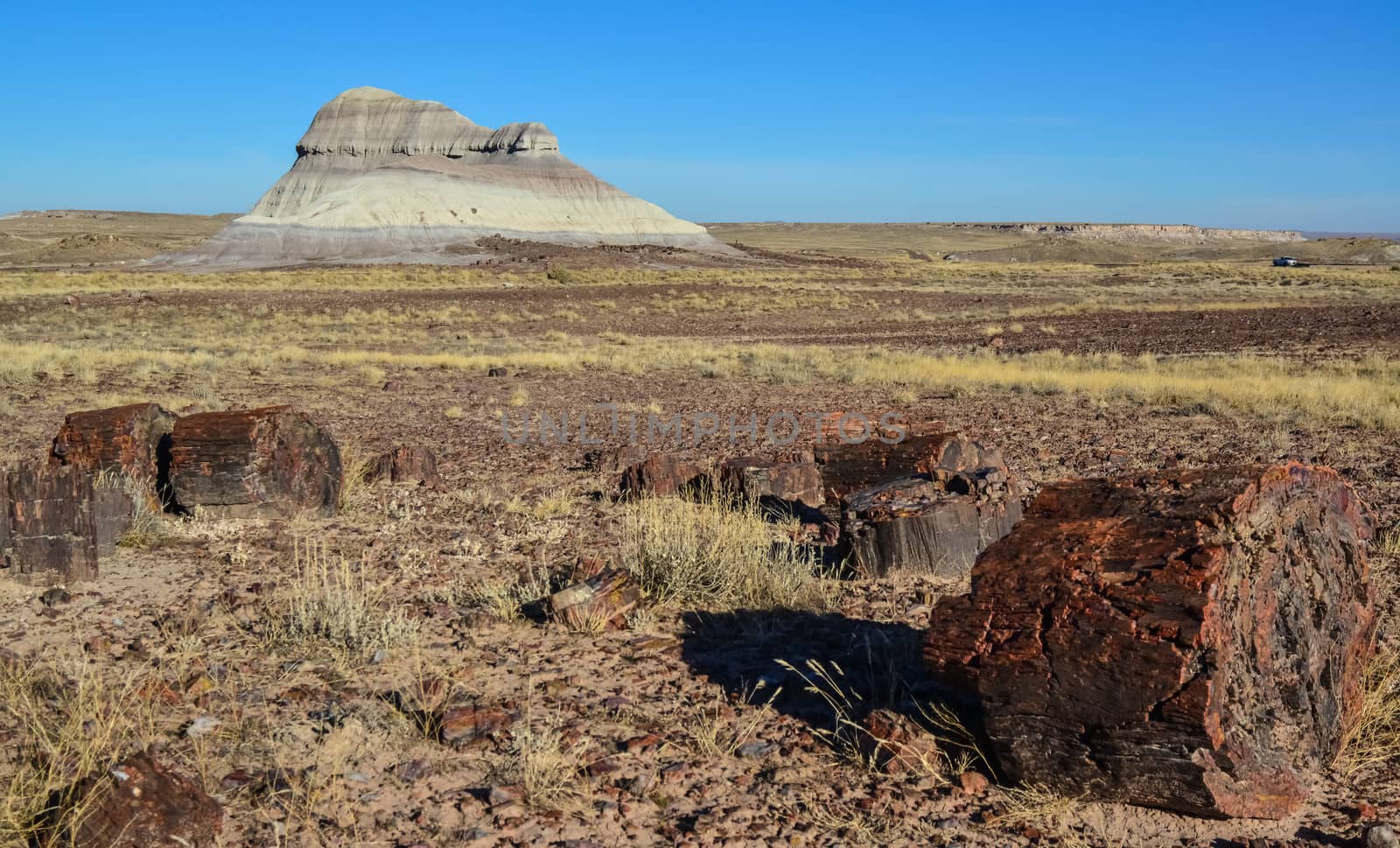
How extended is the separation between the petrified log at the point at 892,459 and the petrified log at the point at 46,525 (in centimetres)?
439

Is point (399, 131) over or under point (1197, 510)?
over

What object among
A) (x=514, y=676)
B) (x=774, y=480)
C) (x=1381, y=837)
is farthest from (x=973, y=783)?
(x=774, y=480)

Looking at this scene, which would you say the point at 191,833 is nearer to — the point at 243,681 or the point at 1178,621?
the point at 243,681

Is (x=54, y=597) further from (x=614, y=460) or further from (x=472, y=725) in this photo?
(x=614, y=460)

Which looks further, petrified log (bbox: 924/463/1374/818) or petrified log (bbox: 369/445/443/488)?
petrified log (bbox: 369/445/443/488)

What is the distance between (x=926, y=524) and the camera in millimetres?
5754

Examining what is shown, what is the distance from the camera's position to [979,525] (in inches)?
231

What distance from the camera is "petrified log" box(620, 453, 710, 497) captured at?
7.94 m

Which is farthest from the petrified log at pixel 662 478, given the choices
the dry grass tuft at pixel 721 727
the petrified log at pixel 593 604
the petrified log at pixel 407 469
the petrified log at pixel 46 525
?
the dry grass tuft at pixel 721 727

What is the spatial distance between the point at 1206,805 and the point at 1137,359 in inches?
684

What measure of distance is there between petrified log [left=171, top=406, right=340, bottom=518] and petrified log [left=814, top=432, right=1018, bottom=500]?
355 centimetres

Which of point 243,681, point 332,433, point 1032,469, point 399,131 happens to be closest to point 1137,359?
point 1032,469

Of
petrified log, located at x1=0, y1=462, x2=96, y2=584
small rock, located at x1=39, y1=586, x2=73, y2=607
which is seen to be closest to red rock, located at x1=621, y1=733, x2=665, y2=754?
small rock, located at x1=39, y1=586, x2=73, y2=607

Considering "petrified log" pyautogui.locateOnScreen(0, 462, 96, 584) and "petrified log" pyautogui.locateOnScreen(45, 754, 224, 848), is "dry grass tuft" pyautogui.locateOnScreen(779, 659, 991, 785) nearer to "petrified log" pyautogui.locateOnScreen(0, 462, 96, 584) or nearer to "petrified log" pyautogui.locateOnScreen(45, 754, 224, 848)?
"petrified log" pyautogui.locateOnScreen(45, 754, 224, 848)
